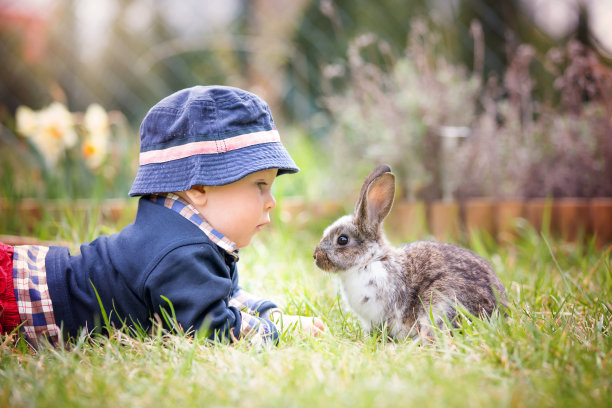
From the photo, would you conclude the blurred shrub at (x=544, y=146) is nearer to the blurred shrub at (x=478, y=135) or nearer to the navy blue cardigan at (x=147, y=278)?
the blurred shrub at (x=478, y=135)

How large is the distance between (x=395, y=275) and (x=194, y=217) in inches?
36.9

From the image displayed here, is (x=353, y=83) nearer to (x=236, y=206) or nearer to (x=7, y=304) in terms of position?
(x=236, y=206)

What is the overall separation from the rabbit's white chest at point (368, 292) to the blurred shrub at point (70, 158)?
2.67 meters

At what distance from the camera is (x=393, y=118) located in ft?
14.1

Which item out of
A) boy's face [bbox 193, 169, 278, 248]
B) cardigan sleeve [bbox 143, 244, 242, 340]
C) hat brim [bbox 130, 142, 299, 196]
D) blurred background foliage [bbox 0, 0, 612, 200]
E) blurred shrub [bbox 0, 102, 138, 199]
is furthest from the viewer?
blurred shrub [bbox 0, 102, 138, 199]

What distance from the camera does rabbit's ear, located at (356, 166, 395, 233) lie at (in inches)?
95.7

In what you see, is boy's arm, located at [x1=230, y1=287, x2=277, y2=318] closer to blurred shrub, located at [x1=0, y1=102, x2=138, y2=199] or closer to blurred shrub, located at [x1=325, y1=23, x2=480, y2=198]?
blurred shrub, located at [x1=325, y1=23, x2=480, y2=198]

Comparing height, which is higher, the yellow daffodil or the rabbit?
the yellow daffodil

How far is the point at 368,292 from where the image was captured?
2352 mm

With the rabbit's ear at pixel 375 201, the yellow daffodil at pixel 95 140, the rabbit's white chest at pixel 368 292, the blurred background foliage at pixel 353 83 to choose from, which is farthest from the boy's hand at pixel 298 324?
the yellow daffodil at pixel 95 140

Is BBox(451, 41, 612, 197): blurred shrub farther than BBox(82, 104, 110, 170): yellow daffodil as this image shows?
No

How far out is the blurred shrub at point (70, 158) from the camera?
4.38 meters

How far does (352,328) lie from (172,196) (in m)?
1.00

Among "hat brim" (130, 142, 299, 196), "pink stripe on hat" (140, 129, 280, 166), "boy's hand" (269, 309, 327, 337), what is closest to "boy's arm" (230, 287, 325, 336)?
"boy's hand" (269, 309, 327, 337)
